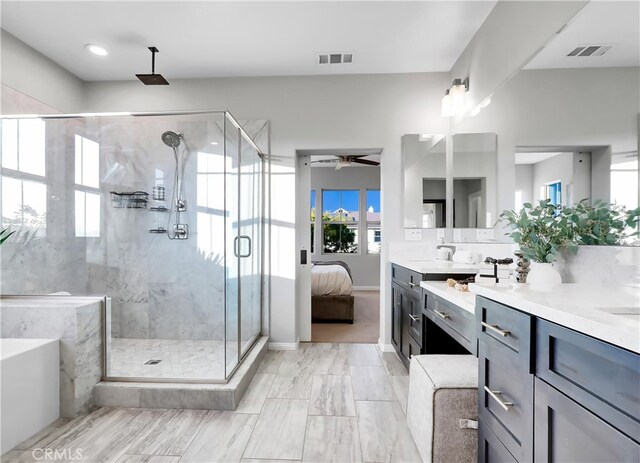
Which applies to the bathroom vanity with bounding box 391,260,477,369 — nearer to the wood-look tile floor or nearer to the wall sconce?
the wood-look tile floor

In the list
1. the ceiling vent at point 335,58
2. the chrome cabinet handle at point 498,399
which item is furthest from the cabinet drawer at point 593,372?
the ceiling vent at point 335,58

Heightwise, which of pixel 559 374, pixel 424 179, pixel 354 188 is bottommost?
pixel 559 374

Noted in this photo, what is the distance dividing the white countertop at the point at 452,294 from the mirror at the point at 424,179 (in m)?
1.15

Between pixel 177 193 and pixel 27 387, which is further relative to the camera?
pixel 177 193

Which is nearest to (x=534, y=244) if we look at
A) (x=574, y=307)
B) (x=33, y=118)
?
(x=574, y=307)

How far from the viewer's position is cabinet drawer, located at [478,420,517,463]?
3.99ft

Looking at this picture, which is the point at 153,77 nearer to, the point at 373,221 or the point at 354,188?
the point at 354,188

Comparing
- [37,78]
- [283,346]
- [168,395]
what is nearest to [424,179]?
[283,346]

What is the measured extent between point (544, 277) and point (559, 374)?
0.59 metres

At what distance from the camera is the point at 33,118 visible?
2.57 meters

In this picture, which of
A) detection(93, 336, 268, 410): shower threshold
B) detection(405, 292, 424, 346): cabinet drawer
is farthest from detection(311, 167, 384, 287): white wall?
detection(93, 336, 268, 410): shower threshold

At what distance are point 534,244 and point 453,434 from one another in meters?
0.98

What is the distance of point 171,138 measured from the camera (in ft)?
11.4

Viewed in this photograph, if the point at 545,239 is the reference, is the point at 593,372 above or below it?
below
